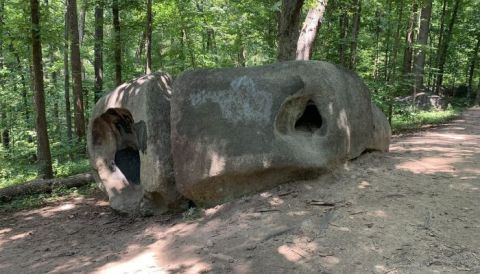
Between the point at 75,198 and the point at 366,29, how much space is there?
43.2 feet

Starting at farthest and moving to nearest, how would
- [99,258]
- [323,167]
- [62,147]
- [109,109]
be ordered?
[62,147] → [109,109] → [323,167] → [99,258]

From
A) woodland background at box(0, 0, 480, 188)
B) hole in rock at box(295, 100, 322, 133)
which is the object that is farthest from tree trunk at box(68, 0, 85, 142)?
hole in rock at box(295, 100, 322, 133)

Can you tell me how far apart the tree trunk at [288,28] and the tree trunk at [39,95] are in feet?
17.7

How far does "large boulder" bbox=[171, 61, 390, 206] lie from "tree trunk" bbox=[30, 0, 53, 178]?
4.82 metres

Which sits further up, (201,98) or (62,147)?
(201,98)

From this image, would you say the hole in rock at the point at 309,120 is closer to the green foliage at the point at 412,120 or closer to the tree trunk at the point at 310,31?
the tree trunk at the point at 310,31

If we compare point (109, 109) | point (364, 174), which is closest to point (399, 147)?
point (364, 174)

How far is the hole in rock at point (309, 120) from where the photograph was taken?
21.6 feet

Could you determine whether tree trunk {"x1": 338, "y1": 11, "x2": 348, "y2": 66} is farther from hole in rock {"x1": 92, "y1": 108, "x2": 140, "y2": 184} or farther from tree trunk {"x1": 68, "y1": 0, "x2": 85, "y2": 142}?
tree trunk {"x1": 68, "y1": 0, "x2": 85, "y2": 142}

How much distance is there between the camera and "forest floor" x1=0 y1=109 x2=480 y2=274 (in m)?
4.13

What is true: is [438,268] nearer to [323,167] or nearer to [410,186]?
[410,186]

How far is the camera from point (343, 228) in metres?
4.70

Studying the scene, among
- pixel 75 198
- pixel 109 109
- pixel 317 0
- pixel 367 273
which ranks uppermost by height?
→ pixel 317 0

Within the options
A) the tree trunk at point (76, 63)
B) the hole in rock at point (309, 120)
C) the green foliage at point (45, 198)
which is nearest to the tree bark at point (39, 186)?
the green foliage at point (45, 198)
